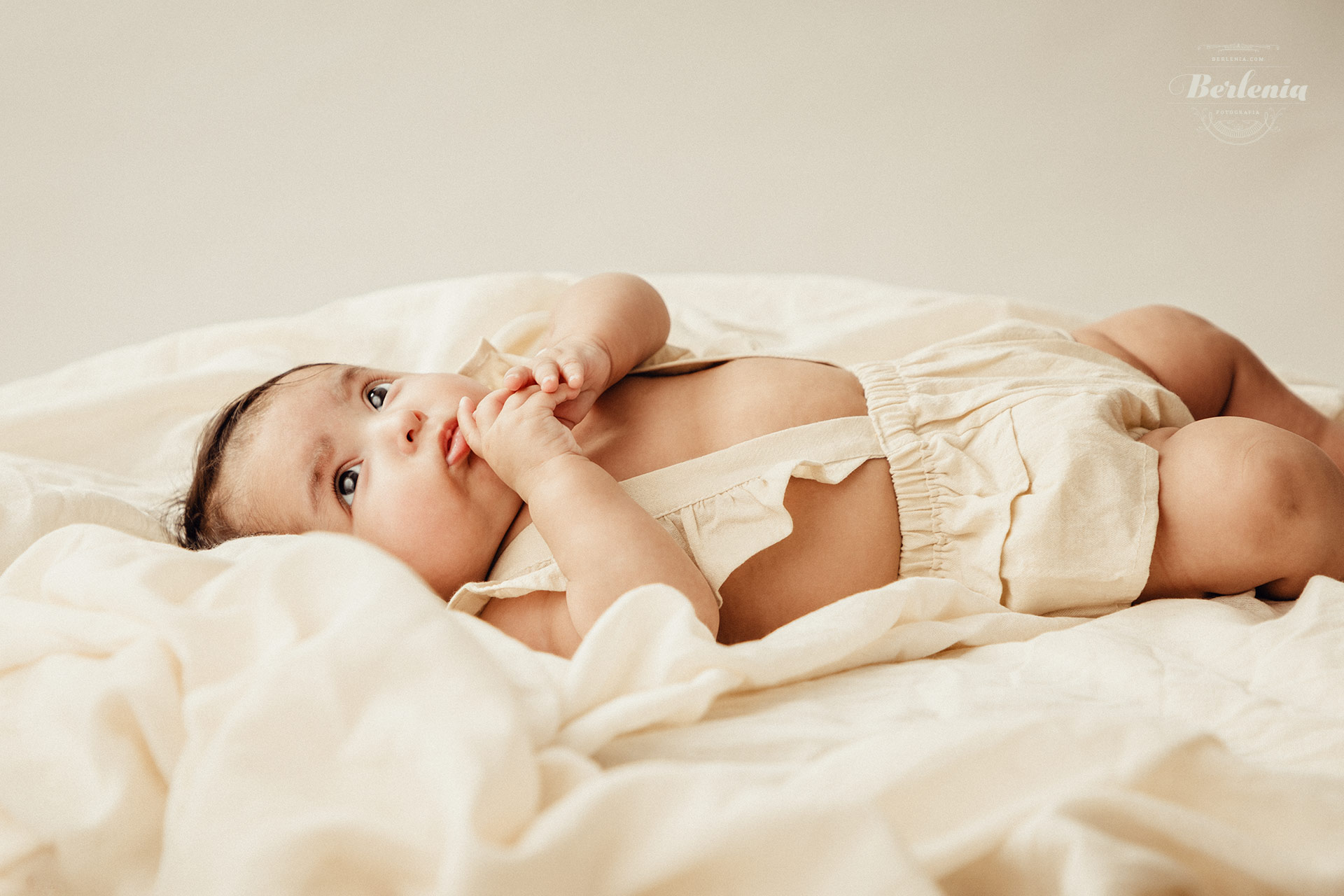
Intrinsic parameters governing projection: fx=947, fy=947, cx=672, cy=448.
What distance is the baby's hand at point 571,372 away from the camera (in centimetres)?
97

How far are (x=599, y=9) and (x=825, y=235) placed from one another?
80cm

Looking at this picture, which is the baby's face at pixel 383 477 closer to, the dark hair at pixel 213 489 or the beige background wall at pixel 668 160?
the dark hair at pixel 213 489

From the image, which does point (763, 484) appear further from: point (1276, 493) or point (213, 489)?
point (213, 489)

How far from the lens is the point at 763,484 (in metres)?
0.96

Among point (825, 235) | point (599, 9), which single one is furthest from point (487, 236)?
point (825, 235)

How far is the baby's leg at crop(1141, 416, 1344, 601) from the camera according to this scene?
0.89 meters

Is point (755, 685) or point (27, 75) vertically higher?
point (27, 75)

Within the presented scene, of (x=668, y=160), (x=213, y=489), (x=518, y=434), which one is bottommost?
(x=213, y=489)

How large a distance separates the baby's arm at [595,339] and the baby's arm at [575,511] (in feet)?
0.08

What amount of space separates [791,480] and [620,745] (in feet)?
Result: 1.41

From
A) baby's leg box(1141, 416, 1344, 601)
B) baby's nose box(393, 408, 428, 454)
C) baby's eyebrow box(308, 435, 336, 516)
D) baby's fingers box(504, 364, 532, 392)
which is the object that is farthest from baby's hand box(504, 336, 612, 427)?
baby's leg box(1141, 416, 1344, 601)

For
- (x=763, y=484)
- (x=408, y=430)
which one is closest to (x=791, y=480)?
(x=763, y=484)

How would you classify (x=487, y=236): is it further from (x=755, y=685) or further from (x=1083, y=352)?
(x=755, y=685)

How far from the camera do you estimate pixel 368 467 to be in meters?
0.99
